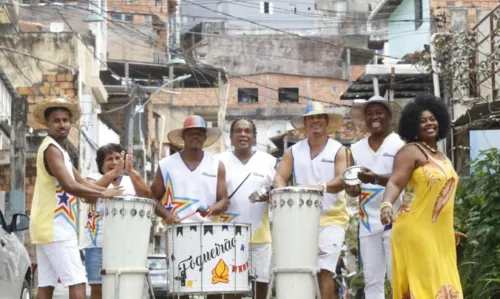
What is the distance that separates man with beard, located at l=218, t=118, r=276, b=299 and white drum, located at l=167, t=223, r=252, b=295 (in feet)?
4.49

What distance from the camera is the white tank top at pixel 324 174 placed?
1018 centimetres

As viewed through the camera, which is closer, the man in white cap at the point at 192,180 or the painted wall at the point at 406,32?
the man in white cap at the point at 192,180

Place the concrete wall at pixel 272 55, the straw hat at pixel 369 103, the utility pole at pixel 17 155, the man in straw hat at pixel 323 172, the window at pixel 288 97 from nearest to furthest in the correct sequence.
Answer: the man in straw hat at pixel 323 172 → the straw hat at pixel 369 103 → the utility pole at pixel 17 155 → the window at pixel 288 97 → the concrete wall at pixel 272 55

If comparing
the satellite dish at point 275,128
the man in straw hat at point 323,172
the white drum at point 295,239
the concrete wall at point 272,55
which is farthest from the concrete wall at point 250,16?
the white drum at point 295,239

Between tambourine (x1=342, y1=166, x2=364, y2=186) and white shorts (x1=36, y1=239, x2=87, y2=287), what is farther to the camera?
white shorts (x1=36, y1=239, x2=87, y2=287)

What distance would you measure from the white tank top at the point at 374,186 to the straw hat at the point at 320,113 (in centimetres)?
52

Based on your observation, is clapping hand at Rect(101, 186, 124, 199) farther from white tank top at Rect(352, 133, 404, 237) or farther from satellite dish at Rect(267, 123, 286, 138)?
Answer: satellite dish at Rect(267, 123, 286, 138)

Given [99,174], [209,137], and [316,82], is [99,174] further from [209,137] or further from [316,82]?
[316,82]

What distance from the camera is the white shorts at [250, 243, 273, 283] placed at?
34.9 feet

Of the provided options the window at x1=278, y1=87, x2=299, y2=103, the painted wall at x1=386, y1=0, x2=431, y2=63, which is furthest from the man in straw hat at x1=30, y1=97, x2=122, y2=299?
the window at x1=278, y1=87, x2=299, y2=103

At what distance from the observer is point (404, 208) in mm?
8273

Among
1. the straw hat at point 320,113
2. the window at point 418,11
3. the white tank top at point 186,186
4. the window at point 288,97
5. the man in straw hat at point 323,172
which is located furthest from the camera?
the window at point 288,97

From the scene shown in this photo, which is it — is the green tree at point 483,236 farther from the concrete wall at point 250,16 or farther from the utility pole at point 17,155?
the concrete wall at point 250,16

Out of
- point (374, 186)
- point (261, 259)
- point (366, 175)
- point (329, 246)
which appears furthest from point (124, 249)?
point (374, 186)
